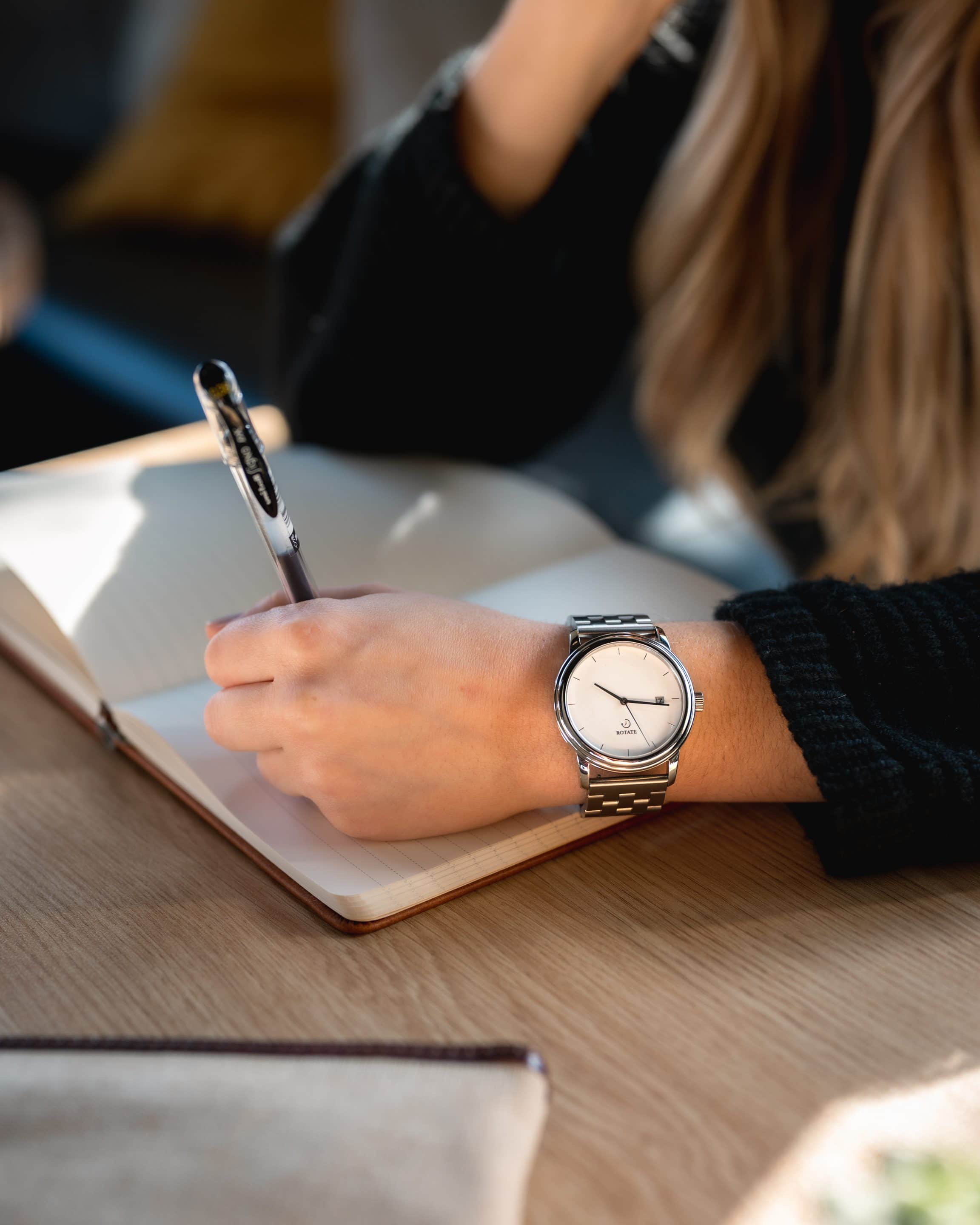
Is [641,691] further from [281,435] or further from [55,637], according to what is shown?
[281,435]

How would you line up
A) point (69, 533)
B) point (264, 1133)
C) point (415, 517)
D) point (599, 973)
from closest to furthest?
point (264, 1133) → point (599, 973) → point (69, 533) → point (415, 517)

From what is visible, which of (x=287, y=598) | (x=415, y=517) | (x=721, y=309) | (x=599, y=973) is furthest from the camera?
(x=721, y=309)

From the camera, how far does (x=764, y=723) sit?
0.60 metres

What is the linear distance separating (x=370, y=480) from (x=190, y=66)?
2.05 m

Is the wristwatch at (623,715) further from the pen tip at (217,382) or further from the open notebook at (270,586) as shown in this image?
the pen tip at (217,382)

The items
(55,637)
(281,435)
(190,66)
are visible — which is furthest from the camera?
(190,66)

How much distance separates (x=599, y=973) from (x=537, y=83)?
76 centimetres

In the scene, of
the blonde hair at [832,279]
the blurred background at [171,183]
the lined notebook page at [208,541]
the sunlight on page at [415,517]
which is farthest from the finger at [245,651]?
the blurred background at [171,183]

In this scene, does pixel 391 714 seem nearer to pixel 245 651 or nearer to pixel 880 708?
pixel 245 651

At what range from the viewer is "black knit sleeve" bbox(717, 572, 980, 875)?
0.56 m

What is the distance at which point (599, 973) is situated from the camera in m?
0.51

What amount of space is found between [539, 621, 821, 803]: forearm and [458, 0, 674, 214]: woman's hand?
0.55 m

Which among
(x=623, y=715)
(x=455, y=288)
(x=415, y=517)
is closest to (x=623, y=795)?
(x=623, y=715)

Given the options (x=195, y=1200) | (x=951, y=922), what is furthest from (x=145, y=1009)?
(x=951, y=922)
